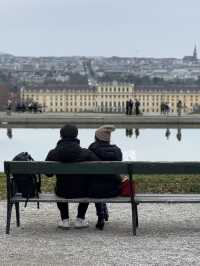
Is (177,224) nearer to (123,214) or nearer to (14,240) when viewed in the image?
(123,214)

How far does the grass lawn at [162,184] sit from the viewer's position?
38.6ft

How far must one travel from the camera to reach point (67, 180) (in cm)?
851

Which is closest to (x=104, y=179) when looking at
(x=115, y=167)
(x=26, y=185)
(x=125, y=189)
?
(x=125, y=189)

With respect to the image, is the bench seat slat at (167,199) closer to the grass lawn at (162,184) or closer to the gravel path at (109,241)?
the gravel path at (109,241)

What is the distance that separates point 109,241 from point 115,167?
2.73ft

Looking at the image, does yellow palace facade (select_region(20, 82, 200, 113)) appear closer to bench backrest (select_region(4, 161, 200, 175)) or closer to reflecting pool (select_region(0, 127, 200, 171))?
reflecting pool (select_region(0, 127, 200, 171))

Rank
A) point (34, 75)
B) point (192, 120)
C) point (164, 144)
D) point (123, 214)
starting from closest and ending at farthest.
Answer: point (123, 214), point (164, 144), point (192, 120), point (34, 75)

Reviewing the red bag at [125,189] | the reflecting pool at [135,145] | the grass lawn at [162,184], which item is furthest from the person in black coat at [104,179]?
the reflecting pool at [135,145]

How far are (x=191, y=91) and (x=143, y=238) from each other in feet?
439

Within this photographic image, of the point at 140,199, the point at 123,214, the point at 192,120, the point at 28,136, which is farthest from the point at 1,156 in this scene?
the point at 192,120

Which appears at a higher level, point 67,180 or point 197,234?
point 67,180

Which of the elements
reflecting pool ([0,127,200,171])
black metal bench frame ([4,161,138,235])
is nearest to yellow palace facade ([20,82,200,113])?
reflecting pool ([0,127,200,171])

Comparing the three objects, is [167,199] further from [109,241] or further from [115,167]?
[109,241]

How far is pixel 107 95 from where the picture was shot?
14212 cm
